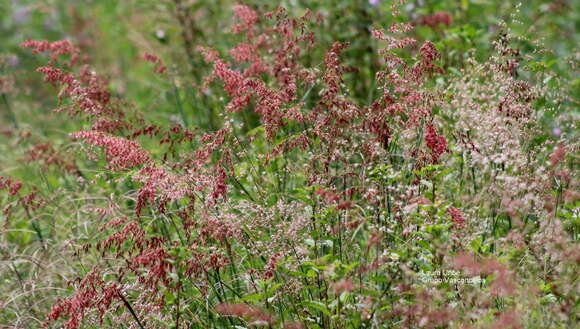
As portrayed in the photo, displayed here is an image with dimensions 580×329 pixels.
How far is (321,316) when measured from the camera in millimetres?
2564

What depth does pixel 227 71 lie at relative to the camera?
2939 mm

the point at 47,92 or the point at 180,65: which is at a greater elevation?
the point at 180,65

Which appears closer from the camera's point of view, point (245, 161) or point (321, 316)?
point (321, 316)

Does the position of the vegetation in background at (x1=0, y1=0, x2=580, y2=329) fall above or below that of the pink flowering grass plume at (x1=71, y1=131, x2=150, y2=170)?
below

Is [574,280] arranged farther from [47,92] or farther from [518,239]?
[47,92]

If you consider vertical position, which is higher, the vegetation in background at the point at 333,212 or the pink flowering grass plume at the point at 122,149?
the pink flowering grass plume at the point at 122,149

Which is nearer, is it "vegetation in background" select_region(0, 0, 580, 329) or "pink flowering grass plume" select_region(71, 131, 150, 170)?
"vegetation in background" select_region(0, 0, 580, 329)

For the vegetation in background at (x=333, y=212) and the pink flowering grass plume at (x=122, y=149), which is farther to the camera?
the pink flowering grass plume at (x=122, y=149)

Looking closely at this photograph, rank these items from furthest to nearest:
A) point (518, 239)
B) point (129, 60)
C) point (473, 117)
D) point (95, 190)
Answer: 1. point (129, 60)
2. point (95, 190)
3. point (473, 117)
4. point (518, 239)

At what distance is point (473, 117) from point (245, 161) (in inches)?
45.7

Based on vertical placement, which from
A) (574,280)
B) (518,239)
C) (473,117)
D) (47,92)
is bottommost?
(47,92)

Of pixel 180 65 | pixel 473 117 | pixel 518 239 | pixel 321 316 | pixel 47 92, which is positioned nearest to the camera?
pixel 518 239

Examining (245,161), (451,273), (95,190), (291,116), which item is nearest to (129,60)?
(95,190)

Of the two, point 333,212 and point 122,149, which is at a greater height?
point 122,149
